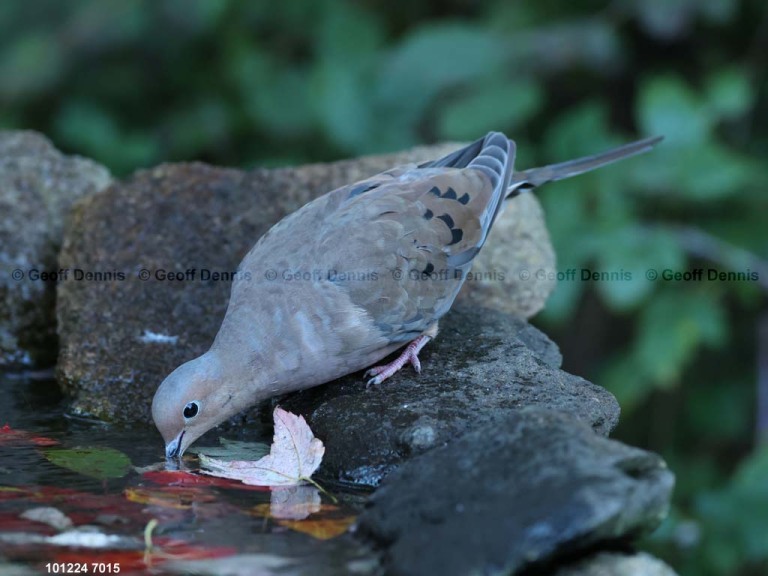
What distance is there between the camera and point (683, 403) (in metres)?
6.53

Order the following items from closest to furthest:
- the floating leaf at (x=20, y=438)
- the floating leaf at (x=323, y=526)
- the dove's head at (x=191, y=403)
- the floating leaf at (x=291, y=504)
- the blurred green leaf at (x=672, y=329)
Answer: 1. the floating leaf at (x=323, y=526)
2. the floating leaf at (x=291, y=504)
3. the dove's head at (x=191, y=403)
4. the floating leaf at (x=20, y=438)
5. the blurred green leaf at (x=672, y=329)

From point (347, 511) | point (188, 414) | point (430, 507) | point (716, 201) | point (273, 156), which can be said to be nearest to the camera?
point (430, 507)

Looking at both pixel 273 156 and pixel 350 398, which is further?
pixel 273 156

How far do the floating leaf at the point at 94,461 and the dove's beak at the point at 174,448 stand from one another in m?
0.13

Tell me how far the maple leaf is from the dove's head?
0.45 ft

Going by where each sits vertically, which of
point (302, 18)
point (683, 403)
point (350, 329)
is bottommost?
point (683, 403)

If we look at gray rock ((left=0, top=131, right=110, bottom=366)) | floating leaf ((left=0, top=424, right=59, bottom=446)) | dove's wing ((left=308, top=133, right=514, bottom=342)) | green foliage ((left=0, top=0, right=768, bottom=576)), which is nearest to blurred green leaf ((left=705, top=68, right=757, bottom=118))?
green foliage ((left=0, top=0, right=768, bottom=576))

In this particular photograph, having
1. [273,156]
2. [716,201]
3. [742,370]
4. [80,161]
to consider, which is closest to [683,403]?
[742,370]

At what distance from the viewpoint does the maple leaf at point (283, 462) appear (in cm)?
297

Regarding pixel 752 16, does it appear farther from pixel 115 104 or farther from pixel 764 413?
pixel 115 104

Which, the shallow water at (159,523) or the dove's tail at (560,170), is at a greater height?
the dove's tail at (560,170)

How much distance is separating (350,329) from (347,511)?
844mm

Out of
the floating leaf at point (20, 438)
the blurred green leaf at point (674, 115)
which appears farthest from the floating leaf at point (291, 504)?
the blurred green leaf at point (674, 115)

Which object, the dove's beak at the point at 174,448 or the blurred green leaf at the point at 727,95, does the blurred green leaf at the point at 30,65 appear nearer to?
the dove's beak at the point at 174,448
